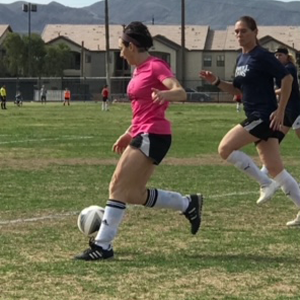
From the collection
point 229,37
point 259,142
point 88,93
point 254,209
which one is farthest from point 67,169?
point 229,37

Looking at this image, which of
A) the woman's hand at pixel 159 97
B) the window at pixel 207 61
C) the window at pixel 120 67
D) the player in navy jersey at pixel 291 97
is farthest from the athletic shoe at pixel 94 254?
the window at pixel 207 61

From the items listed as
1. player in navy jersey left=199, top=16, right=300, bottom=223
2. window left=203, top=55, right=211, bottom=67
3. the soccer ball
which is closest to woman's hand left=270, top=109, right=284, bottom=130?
player in navy jersey left=199, top=16, right=300, bottom=223

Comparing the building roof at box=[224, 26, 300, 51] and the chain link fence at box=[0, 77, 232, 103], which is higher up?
the building roof at box=[224, 26, 300, 51]

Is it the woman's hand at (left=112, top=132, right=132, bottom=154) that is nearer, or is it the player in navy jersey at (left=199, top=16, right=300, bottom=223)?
the woman's hand at (left=112, top=132, right=132, bottom=154)

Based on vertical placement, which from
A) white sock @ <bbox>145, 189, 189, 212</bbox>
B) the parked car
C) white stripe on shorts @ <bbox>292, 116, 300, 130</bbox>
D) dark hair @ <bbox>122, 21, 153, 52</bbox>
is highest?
dark hair @ <bbox>122, 21, 153, 52</bbox>

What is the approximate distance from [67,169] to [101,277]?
360 inches

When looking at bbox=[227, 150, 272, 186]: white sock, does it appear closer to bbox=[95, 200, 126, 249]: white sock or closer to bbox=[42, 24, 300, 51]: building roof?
bbox=[95, 200, 126, 249]: white sock

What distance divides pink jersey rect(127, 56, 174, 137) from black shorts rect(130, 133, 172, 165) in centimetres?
4

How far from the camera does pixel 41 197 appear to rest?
11.7 metres

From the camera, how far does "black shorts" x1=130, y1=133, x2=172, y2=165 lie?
7562mm

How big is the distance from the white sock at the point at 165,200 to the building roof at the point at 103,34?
10429cm

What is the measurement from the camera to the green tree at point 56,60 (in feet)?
350

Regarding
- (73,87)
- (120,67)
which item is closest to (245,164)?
(73,87)

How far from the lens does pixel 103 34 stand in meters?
123
